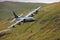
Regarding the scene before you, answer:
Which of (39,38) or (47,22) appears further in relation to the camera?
(47,22)

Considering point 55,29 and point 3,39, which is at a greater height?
point 55,29

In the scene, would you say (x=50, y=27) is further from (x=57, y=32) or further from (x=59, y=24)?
(x=57, y=32)

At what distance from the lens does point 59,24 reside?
17538 centimetres

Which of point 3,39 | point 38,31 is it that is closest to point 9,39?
point 3,39

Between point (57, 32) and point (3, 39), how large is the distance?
6282 cm

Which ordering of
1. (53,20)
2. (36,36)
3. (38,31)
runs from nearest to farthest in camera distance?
1. (36,36)
2. (38,31)
3. (53,20)

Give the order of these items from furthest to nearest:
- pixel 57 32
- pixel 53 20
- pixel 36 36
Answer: pixel 53 20 → pixel 36 36 → pixel 57 32

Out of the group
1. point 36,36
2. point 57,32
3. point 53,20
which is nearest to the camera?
point 57,32

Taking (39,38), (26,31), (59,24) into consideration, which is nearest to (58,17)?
(59,24)

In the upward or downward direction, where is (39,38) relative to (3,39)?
upward

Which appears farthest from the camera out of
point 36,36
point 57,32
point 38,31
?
point 38,31

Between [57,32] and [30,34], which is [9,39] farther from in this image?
[57,32]

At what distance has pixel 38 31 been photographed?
585 feet

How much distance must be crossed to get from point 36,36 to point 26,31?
29857 millimetres
